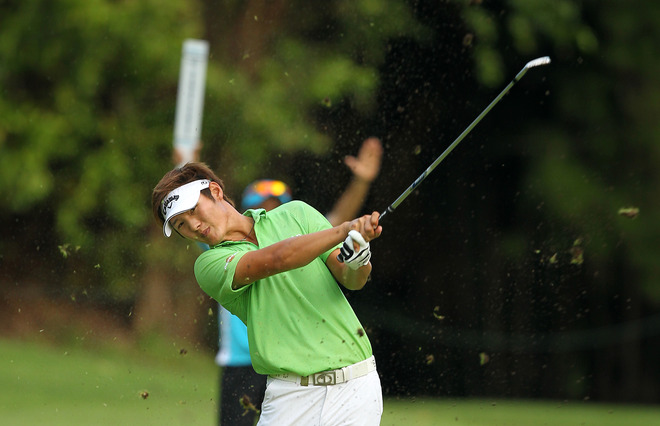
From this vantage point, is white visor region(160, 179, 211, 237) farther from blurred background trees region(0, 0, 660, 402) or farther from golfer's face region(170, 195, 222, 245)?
blurred background trees region(0, 0, 660, 402)

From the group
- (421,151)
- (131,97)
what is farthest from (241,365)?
(131,97)

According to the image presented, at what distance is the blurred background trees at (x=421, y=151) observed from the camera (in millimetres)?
11477

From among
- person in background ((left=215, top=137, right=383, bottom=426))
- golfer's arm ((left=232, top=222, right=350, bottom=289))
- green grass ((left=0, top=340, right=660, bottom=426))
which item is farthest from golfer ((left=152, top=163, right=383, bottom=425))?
green grass ((left=0, top=340, right=660, bottom=426))

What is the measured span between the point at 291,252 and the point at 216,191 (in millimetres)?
509

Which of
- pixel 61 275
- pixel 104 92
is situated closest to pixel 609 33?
pixel 104 92

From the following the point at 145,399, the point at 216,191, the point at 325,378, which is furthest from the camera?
the point at 145,399

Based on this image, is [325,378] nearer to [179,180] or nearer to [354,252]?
[354,252]

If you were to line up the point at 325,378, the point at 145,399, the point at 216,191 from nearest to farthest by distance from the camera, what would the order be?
the point at 325,378 < the point at 216,191 < the point at 145,399

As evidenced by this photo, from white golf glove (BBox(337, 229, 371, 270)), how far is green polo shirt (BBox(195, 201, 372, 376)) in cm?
19

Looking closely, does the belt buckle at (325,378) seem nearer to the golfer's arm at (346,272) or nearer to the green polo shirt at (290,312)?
the green polo shirt at (290,312)

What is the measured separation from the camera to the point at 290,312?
145 inches

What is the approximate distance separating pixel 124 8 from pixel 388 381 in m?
5.25

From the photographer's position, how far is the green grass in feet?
28.7

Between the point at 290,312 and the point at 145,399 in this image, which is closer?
the point at 290,312
